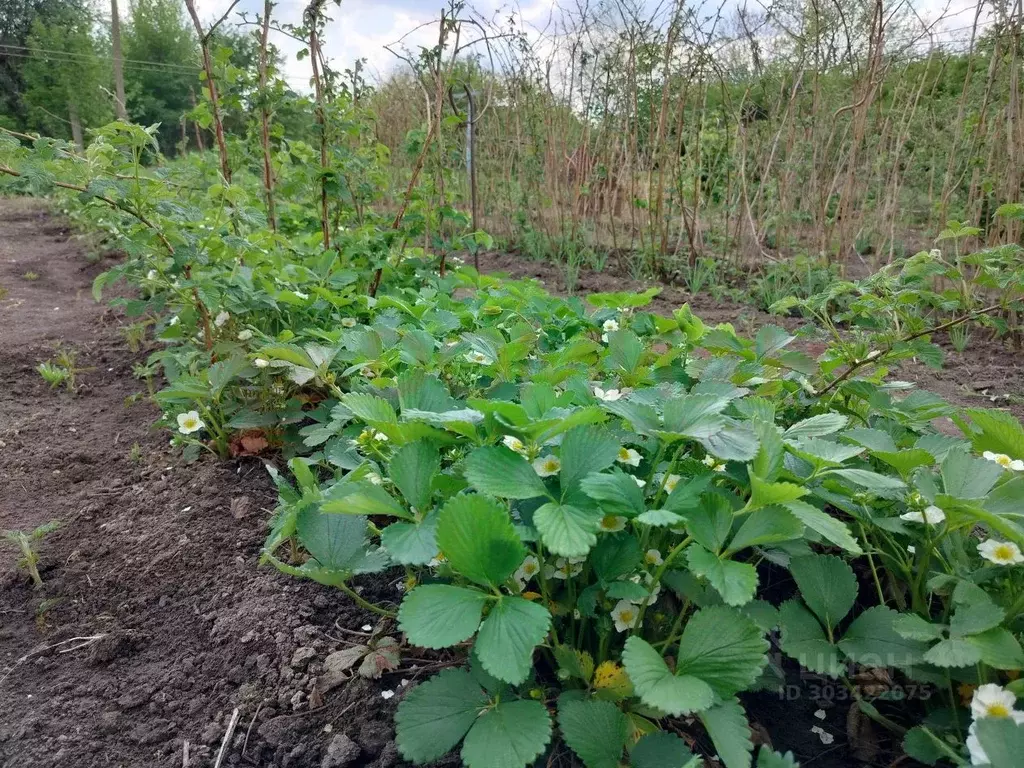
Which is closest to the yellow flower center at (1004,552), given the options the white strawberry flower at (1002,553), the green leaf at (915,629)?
the white strawberry flower at (1002,553)

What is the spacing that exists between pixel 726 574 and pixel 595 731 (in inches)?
8.3

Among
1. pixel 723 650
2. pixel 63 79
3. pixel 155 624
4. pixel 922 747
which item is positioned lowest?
pixel 155 624

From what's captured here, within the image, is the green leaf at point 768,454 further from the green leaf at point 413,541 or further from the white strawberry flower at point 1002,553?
the green leaf at point 413,541

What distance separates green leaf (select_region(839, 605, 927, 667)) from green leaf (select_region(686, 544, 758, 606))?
6.6 inches

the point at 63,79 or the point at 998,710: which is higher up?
the point at 63,79

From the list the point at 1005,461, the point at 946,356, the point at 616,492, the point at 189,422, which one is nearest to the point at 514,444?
the point at 616,492

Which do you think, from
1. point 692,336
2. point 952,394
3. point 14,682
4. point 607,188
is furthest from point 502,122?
→ point 14,682

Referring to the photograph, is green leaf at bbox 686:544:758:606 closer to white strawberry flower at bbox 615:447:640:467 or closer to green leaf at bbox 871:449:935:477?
white strawberry flower at bbox 615:447:640:467

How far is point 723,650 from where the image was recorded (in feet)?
2.22

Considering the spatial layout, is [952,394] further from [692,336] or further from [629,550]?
[629,550]

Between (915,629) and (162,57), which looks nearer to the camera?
(915,629)

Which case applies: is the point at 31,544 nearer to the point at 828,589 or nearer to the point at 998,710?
the point at 828,589

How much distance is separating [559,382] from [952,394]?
2180 mm

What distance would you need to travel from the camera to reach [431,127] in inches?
106
